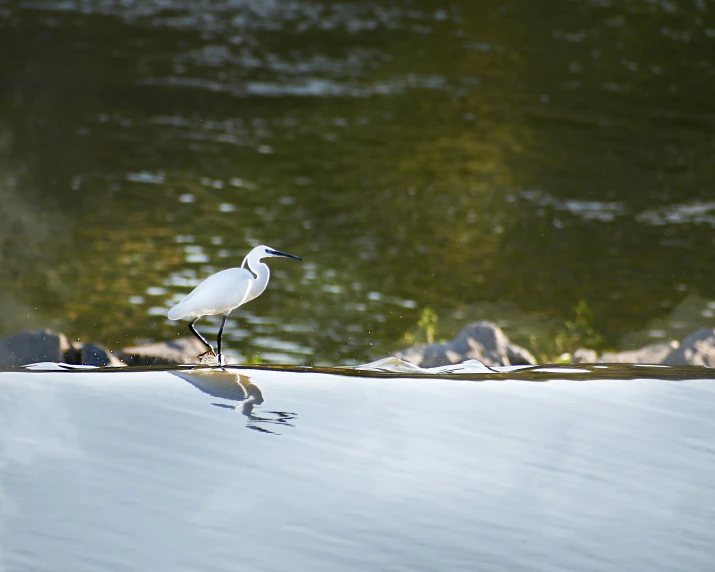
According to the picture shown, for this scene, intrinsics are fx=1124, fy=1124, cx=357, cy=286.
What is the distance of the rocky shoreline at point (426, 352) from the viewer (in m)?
6.71

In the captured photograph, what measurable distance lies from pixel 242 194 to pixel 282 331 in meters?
3.23

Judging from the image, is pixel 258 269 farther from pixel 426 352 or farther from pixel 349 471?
pixel 426 352

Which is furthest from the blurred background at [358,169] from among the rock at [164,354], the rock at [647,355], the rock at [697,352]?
the rock at [697,352]

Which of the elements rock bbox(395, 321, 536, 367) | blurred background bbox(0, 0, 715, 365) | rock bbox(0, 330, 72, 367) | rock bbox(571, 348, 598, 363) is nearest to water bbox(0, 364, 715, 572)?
rock bbox(0, 330, 72, 367)

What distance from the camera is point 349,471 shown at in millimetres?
3867

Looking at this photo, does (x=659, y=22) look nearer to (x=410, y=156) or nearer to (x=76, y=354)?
(x=410, y=156)

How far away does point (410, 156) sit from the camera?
13.2 m

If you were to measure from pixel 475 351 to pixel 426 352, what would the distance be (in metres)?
0.34

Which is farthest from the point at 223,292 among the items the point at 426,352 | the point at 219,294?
the point at 426,352

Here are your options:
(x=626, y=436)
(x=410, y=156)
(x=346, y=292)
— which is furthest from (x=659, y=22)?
(x=626, y=436)

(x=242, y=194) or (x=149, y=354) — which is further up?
(x=242, y=194)

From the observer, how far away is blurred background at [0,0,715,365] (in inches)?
359

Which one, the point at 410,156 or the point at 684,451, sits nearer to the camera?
the point at 684,451

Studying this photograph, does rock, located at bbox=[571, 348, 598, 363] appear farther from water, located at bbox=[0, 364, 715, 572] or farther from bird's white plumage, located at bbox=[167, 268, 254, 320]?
bird's white plumage, located at bbox=[167, 268, 254, 320]
